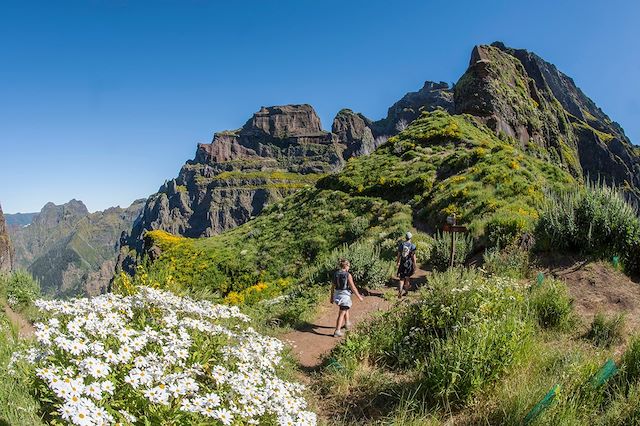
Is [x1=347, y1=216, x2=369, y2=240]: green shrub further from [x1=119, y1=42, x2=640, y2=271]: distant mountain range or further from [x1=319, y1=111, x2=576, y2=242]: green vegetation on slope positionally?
[x1=119, y1=42, x2=640, y2=271]: distant mountain range

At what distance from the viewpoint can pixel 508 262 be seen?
34.1 feet

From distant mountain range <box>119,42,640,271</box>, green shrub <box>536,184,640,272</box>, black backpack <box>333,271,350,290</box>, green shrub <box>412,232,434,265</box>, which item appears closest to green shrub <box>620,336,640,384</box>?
green shrub <box>536,184,640,272</box>

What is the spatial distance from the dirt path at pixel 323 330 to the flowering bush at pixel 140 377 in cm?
319

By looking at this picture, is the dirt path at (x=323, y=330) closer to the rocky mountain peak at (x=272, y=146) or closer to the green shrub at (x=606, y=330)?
the green shrub at (x=606, y=330)

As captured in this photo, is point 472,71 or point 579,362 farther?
point 472,71

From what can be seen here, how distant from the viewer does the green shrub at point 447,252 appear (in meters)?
12.5

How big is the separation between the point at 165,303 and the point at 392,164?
22.5 meters

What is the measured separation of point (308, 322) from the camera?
9.62 metres

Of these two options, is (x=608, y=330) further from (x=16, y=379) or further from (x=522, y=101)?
(x=522, y=101)

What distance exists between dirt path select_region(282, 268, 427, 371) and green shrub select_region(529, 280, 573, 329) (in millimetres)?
2804

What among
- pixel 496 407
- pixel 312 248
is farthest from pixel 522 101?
pixel 496 407

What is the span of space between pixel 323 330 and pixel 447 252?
18.0 ft

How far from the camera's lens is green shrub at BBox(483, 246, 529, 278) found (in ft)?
31.8

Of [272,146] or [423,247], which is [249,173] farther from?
[423,247]
